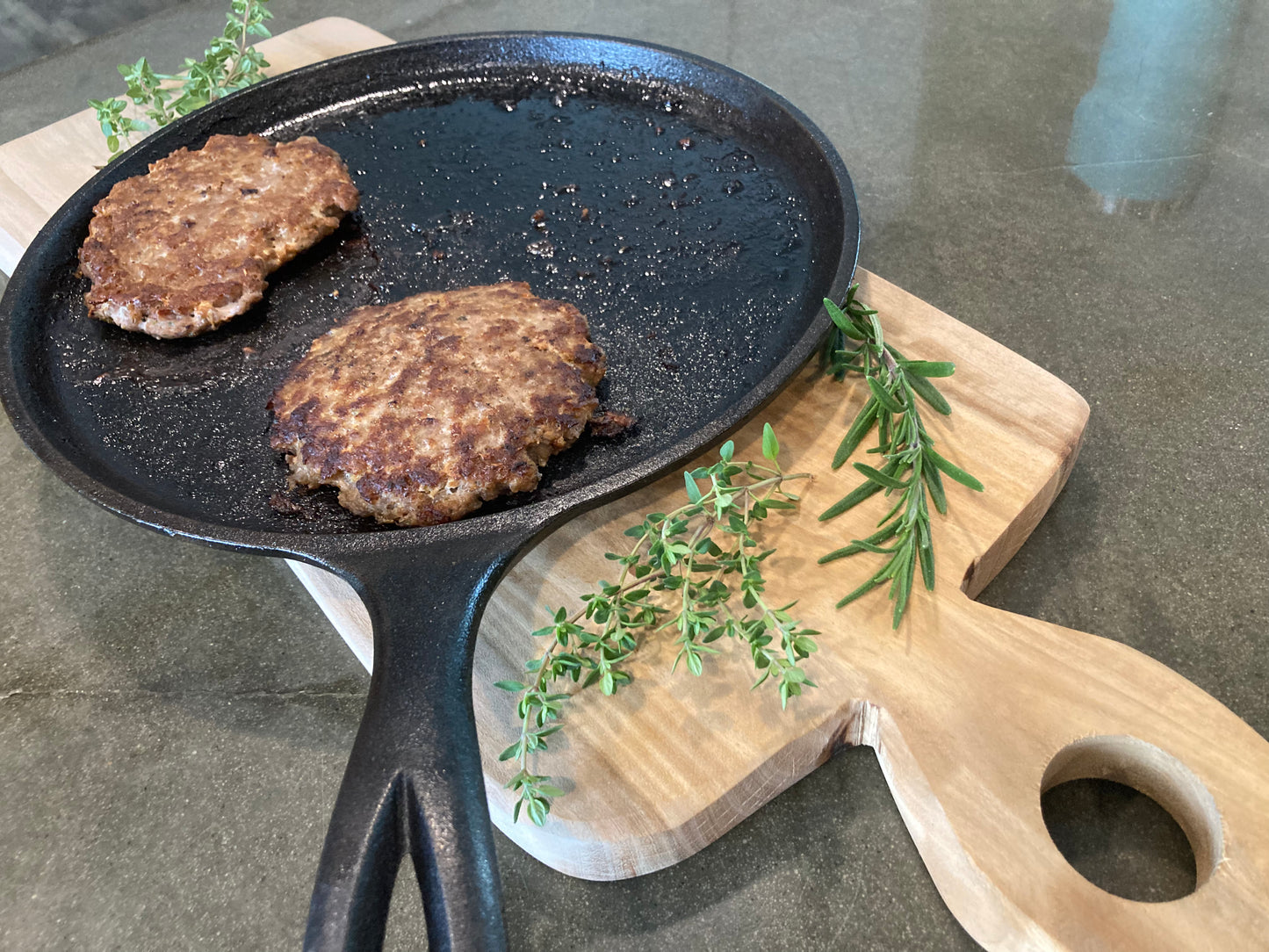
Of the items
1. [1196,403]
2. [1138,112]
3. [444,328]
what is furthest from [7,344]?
[1138,112]

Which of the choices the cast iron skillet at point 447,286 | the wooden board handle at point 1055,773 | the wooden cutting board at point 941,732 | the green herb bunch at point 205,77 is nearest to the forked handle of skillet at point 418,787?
the cast iron skillet at point 447,286

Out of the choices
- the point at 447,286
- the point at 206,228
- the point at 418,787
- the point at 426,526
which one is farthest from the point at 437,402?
the point at 206,228

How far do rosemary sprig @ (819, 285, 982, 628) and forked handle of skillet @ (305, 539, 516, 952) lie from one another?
16.0 inches

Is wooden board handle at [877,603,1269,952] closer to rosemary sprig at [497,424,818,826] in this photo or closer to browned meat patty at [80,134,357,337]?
rosemary sprig at [497,424,818,826]

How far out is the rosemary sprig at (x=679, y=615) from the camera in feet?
3.01

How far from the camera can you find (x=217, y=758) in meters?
1.09

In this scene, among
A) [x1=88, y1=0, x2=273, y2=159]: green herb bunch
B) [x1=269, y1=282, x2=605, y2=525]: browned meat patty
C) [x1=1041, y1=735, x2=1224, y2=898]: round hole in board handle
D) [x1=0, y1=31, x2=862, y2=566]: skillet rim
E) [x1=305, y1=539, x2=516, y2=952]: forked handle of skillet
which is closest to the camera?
[x1=305, y1=539, x2=516, y2=952]: forked handle of skillet

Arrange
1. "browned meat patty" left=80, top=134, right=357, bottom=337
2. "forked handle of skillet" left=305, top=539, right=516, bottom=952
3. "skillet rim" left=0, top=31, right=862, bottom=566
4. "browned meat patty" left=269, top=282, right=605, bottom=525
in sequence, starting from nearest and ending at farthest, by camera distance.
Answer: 1. "forked handle of skillet" left=305, top=539, right=516, bottom=952
2. "skillet rim" left=0, top=31, right=862, bottom=566
3. "browned meat patty" left=269, top=282, right=605, bottom=525
4. "browned meat patty" left=80, top=134, right=357, bottom=337

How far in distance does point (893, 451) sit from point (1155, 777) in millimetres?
420

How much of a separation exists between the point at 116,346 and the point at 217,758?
65cm

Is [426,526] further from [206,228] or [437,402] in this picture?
[206,228]

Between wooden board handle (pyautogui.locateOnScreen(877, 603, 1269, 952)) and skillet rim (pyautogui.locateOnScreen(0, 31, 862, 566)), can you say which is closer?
wooden board handle (pyautogui.locateOnScreen(877, 603, 1269, 952))

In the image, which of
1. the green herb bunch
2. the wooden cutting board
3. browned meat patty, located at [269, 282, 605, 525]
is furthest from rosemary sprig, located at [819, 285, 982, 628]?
the green herb bunch

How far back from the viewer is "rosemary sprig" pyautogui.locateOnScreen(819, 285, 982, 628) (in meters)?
1.02
